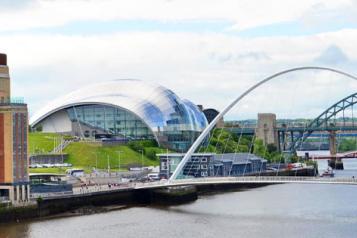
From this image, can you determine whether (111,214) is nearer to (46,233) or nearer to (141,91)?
Result: (46,233)

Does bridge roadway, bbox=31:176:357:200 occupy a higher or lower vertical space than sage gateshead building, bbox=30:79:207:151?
lower

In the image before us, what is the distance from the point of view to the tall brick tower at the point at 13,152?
55.2m

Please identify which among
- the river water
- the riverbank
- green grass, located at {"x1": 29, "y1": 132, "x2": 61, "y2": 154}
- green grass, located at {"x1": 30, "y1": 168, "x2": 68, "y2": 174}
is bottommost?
the river water

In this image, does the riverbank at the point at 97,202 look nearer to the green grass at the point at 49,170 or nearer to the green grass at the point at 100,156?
the green grass at the point at 49,170

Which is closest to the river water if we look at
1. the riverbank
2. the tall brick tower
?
the riverbank

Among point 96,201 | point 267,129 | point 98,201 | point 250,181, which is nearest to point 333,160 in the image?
point 267,129

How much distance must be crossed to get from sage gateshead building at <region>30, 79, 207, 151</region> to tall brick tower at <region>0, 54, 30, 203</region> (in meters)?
39.3

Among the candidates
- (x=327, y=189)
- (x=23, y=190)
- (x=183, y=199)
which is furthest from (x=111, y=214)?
(x=327, y=189)

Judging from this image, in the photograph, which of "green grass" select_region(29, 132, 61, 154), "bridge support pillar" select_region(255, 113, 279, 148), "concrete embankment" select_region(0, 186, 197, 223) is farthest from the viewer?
"bridge support pillar" select_region(255, 113, 279, 148)

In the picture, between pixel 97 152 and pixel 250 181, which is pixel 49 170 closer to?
pixel 97 152

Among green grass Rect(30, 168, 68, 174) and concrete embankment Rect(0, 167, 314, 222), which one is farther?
green grass Rect(30, 168, 68, 174)

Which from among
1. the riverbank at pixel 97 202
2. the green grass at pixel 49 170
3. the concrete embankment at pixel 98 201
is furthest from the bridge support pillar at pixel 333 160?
the green grass at pixel 49 170

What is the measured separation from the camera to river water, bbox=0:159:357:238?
4525 cm

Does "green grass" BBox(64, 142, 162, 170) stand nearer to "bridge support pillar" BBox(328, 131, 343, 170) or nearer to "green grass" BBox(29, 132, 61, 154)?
"green grass" BBox(29, 132, 61, 154)
